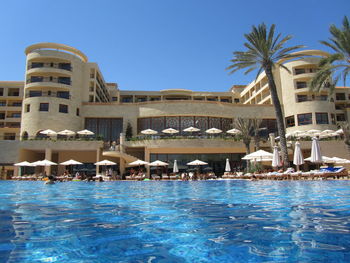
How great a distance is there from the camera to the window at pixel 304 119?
129 ft

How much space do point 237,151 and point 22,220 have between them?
32191 millimetres

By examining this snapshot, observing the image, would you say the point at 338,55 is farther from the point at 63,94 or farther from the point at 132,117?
the point at 63,94

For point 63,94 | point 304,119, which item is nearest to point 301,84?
point 304,119

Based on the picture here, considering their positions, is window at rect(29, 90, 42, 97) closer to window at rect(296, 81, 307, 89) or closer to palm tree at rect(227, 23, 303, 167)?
palm tree at rect(227, 23, 303, 167)

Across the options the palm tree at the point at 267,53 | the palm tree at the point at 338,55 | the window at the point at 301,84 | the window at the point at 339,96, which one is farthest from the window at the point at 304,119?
the palm tree at the point at 338,55

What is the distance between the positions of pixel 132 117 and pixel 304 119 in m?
22.8

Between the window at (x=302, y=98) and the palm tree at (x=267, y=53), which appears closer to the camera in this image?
the palm tree at (x=267, y=53)

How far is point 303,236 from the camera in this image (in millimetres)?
4109

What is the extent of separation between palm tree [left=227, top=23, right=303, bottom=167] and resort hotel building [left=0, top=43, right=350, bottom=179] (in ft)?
25.4

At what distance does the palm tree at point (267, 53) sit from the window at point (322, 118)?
14734mm

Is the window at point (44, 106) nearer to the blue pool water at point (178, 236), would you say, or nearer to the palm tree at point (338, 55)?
the palm tree at point (338, 55)

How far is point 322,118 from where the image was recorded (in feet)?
129

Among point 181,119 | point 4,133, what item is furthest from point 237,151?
point 4,133

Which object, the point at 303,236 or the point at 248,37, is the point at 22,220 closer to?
the point at 303,236
